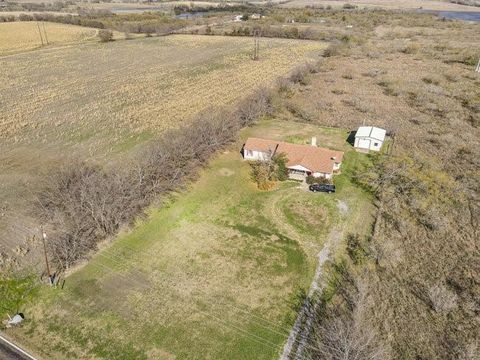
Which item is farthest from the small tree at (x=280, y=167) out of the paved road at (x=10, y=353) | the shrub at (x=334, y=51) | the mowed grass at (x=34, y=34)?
the mowed grass at (x=34, y=34)

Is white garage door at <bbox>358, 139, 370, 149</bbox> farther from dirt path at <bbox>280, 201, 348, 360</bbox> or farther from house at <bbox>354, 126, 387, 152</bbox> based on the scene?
dirt path at <bbox>280, 201, 348, 360</bbox>

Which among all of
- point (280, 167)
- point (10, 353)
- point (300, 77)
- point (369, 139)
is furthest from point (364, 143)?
point (10, 353)

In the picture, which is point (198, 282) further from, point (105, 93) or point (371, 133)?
point (105, 93)

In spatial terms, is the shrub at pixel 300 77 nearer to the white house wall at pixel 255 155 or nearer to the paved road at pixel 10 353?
the white house wall at pixel 255 155

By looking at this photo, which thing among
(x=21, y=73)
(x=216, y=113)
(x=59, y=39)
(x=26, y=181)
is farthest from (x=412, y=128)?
(x=59, y=39)

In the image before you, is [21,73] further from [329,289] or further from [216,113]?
[329,289]
